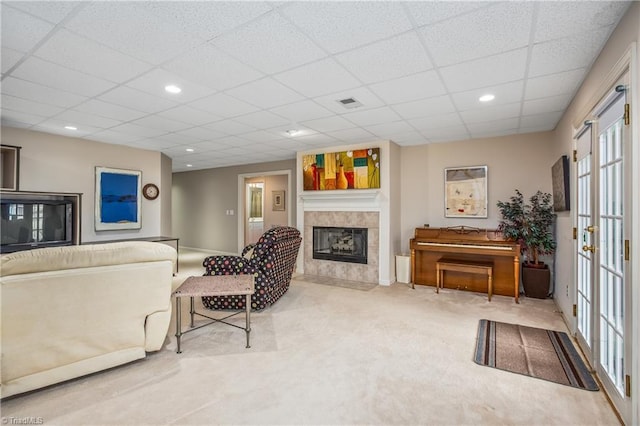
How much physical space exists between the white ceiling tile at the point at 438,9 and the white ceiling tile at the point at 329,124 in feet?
6.55

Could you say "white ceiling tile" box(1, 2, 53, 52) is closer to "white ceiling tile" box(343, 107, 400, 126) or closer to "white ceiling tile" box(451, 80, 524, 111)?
"white ceiling tile" box(343, 107, 400, 126)

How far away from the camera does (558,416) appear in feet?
5.92

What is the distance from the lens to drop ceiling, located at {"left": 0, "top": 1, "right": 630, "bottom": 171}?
1.79 metres

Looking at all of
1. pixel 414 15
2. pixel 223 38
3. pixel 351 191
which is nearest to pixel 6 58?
pixel 223 38

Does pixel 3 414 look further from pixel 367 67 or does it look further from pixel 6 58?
pixel 367 67

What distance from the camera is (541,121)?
12.8 ft

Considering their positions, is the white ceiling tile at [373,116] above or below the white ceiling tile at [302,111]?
above

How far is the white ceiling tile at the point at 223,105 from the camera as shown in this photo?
10.3ft

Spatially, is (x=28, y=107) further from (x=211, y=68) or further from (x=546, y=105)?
(x=546, y=105)

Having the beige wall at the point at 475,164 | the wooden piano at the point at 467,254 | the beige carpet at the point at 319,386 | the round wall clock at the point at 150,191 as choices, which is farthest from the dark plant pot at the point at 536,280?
the round wall clock at the point at 150,191

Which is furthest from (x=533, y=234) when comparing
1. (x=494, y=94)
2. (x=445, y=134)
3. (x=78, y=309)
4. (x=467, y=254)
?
(x=78, y=309)

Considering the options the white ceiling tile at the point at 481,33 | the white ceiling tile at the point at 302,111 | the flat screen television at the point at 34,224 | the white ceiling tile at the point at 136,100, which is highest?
the white ceiling tile at the point at 302,111

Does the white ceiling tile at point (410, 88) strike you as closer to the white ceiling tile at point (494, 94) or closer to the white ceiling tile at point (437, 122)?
the white ceiling tile at point (494, 94)

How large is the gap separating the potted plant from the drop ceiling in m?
1.11
